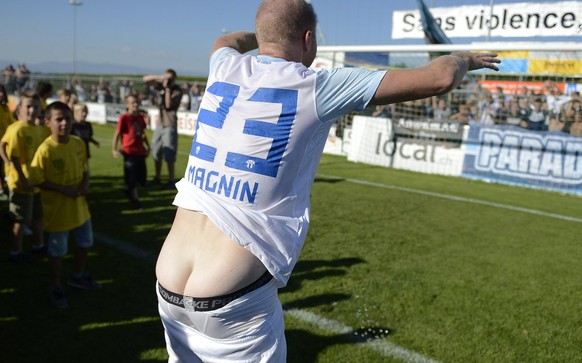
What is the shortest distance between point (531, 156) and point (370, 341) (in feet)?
33.3

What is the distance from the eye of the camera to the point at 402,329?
13.4 feet

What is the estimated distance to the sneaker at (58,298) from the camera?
14.5 ft

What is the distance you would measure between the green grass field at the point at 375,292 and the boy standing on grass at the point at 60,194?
0.34m

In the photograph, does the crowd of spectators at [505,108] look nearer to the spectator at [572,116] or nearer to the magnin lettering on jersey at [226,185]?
the spectator at [572,116]

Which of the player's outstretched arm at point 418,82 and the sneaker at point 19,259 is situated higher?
the player's outstretched arm at point 418,82

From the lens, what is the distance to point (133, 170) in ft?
27.0

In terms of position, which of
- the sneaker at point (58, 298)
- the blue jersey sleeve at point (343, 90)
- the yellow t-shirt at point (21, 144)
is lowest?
the sneaker at point (58, 298)

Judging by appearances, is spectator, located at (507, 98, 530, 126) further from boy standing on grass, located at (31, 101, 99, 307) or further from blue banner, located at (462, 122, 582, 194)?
boy standing on grass, located at (31, 101, 99, 307)

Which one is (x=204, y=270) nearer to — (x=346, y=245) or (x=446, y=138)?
(x=346, y=245)

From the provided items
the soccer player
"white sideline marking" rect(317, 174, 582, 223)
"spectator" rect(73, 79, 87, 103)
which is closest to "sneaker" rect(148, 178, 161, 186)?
"white sideline marking" rect(317, 174, 582, 223)

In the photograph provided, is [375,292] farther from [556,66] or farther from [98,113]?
[98,113]

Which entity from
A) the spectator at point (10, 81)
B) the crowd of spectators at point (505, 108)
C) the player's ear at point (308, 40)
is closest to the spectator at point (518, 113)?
the crowd of spectators at point (505, 108)

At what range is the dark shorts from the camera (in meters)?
8.18

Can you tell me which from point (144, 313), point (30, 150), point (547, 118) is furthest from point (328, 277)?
point (547, 118)
